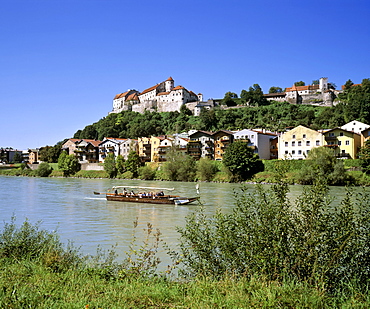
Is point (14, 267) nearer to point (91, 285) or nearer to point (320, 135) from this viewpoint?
point (91, 285)

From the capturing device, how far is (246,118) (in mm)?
107750

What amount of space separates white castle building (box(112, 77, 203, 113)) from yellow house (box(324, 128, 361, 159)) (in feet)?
235

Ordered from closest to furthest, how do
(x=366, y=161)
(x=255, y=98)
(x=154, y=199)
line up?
1. (x=154, y=199)
2. (x=366, y=161)
3. (x=255, y=98)

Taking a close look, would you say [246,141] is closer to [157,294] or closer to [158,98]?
[157,294]

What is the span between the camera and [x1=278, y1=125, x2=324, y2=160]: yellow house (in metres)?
63.8

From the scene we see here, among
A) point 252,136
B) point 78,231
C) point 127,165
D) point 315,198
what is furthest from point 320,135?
point 315,198

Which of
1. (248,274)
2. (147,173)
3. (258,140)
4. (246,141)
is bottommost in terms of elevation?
(248,274)

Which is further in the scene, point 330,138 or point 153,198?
point 330,138

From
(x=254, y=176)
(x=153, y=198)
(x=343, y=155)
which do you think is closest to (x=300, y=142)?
(x=343, y=155)

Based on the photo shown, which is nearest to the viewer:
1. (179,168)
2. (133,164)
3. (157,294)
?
(157,294)

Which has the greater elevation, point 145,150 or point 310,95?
point 310,95

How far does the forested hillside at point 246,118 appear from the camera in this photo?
3472 inches

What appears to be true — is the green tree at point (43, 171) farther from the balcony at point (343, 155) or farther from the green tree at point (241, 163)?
the balcony at point (343, 155)

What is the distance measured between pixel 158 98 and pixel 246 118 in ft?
144
